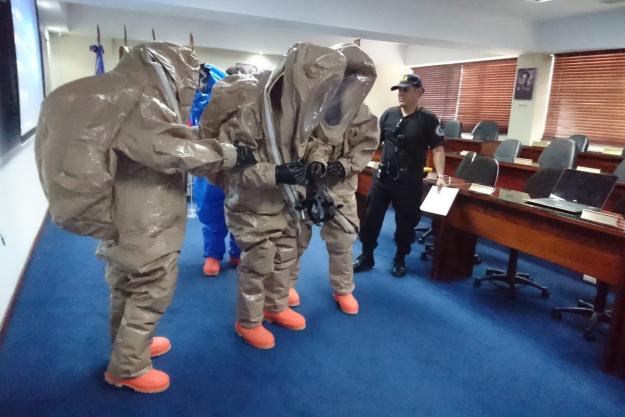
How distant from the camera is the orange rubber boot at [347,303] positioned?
2443 mm

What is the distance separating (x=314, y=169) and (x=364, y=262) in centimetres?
136

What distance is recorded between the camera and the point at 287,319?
2.23m

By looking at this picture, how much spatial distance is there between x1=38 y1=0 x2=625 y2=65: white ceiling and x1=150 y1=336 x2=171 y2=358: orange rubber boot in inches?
144

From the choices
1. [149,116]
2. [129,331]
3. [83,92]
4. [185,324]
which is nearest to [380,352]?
[185,324]

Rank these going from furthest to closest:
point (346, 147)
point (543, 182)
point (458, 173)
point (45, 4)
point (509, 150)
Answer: point (509, 150) → point (45, 4) → point (458, 173) → point (543, 182) → point (346, 147)

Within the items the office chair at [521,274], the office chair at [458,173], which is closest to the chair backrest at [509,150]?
the office chair at [458,173]

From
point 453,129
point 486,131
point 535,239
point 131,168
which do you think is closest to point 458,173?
point 535,239

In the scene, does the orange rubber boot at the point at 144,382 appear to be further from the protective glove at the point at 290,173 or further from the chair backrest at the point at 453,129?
the chair backrest at the point at 453,129

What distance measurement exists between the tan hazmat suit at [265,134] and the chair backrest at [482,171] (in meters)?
2.01

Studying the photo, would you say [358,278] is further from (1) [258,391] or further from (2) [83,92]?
(2) [83,92]

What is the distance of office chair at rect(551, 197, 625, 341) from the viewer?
92.0 inches

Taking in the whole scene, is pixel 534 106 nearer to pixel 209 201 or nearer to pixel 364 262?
pixel 364 262

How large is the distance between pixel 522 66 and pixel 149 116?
23.2 feet

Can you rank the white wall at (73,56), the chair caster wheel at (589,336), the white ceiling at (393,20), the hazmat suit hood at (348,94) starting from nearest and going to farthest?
the hazmat suit hood at (348,94)
the chair caster wheel at (589,336)
the white ceiling at (393,20)
the white wall at (73,56)
